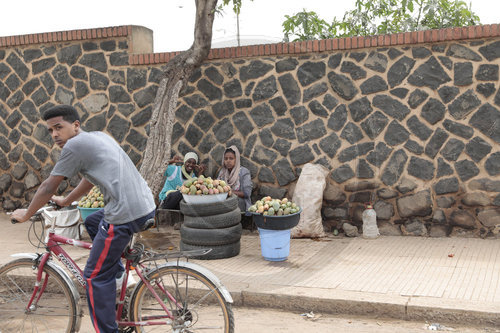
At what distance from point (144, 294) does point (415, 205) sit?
5.02m

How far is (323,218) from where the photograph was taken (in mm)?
8305

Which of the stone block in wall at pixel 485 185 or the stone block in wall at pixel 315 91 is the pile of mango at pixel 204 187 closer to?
the stone block in wall at pixel 315 91

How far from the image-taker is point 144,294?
394cm

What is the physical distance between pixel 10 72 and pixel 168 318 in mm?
7978

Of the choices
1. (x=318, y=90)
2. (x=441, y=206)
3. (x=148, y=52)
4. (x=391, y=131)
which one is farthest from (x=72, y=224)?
(x=441, y=206)

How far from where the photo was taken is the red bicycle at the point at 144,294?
3.82 meters

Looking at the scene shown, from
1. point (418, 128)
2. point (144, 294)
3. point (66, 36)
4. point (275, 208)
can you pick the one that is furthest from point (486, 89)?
point (66, 36)

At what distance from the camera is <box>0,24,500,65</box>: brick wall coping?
7469mm

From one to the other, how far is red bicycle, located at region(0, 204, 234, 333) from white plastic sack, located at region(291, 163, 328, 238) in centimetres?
379

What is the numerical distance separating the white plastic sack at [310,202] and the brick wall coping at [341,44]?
1886mm

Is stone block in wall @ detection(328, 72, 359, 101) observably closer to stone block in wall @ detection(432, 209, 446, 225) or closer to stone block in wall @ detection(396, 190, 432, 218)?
stone block in wall @ detection(396, 190, 432, 218)

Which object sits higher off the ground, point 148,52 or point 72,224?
point 148,52

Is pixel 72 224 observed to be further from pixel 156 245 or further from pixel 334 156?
pixel 334 156

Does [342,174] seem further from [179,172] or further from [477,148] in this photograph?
[179,172]
